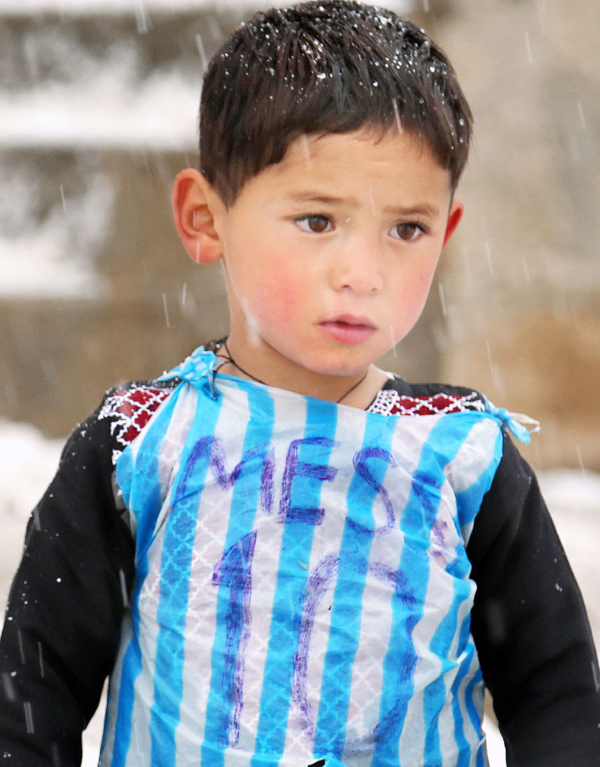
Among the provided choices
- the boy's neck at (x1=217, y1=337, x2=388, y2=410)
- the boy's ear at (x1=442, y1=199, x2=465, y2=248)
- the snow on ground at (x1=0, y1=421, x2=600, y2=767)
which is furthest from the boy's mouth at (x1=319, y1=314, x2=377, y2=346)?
the snow on ground at (x1=0, y1=421, x2=600, y2=767)

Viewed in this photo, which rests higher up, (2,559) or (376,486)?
(376,486)

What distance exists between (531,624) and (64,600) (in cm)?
57

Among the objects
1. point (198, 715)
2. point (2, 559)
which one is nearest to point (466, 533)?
point (198, 715)

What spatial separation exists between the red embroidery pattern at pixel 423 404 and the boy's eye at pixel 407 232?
22 cm

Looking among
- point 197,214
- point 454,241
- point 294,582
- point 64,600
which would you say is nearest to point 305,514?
point 294,582

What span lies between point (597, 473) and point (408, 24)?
2.37 meters

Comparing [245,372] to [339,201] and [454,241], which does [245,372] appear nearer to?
[339,201]

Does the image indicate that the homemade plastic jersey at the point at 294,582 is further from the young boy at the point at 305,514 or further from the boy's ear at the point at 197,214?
the boy's ear at the point at 197,214

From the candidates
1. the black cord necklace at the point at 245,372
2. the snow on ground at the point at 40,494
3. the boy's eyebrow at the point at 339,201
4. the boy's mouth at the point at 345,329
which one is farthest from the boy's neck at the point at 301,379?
the snow on ground at the point at 40,494

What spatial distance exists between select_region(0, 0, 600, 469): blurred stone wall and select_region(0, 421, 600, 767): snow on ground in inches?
2.7

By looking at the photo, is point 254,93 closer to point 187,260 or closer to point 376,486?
point 376,486

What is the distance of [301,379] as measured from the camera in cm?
114

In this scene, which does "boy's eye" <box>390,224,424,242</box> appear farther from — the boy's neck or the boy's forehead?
the boy's neck

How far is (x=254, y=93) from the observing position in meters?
1.07
